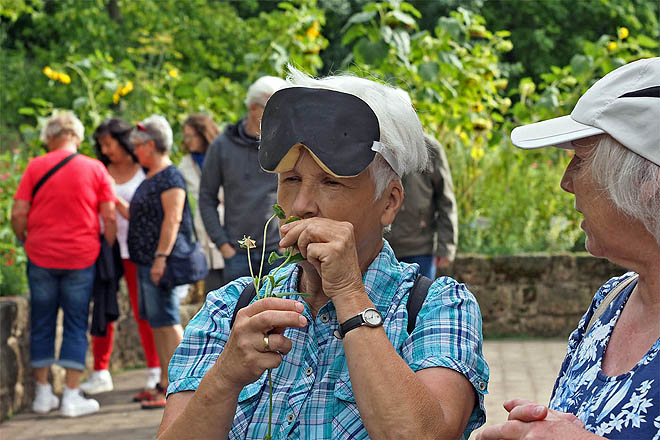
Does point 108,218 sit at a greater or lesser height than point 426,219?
lesser

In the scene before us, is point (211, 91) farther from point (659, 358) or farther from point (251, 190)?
point (659, 358)

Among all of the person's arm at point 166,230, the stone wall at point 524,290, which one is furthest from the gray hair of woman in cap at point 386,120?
the stone wall at point 524,290

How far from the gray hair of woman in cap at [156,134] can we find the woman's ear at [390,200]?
180 inches

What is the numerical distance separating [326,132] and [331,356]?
1.78ft

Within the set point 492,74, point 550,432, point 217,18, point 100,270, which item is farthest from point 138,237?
point 217,18

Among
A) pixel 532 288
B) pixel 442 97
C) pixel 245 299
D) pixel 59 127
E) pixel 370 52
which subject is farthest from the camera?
pixel 442 97

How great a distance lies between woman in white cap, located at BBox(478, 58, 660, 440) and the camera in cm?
193

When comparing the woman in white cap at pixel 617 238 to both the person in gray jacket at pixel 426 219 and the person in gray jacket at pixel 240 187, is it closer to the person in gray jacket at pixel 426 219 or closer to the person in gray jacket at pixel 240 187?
the person in gray jacket at pixel 240 187

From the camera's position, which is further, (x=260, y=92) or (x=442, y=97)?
(x=442, y=97)

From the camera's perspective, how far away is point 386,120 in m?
2.32

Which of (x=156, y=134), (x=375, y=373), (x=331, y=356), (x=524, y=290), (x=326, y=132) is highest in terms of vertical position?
(x=326, y=132)

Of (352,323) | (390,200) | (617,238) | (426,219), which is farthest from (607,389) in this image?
(426,219)

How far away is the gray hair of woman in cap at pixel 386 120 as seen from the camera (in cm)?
232

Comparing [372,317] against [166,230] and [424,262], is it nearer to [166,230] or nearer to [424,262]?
[424,262]
